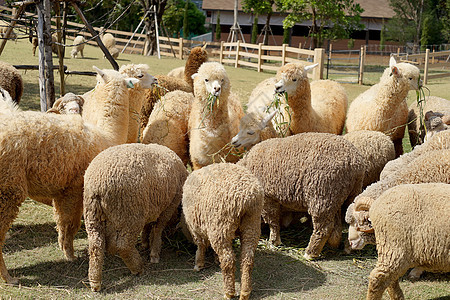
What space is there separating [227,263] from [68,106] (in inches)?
113

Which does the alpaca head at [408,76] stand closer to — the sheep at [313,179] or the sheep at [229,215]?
the sheep at [313,179]

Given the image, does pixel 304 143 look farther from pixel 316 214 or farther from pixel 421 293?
pixel 421 293

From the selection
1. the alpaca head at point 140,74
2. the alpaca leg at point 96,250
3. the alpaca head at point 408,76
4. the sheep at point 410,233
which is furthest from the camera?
the alpaca head at point 408,76

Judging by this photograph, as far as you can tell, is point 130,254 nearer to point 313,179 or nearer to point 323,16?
point 313,179

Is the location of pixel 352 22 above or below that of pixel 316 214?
above

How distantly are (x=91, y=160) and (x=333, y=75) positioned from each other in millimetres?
20499

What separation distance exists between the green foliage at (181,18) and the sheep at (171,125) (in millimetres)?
30998

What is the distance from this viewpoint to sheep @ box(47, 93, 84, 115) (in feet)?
19.0

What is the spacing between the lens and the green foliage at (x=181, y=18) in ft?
130

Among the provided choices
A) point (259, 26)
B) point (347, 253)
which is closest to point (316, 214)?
point (347, 253)

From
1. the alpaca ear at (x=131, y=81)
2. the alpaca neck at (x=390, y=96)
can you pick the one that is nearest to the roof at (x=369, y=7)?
the alpaca neck at (x=390, y=96)

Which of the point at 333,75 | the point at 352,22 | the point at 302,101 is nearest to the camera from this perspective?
the point at 302,101

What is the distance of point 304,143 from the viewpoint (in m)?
5.01

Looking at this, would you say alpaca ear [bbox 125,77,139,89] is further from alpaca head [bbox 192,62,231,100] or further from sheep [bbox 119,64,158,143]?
alpaca head [bbox 192,62,231,100]
